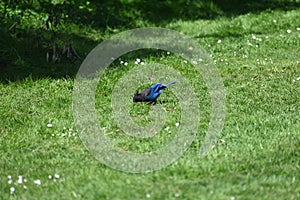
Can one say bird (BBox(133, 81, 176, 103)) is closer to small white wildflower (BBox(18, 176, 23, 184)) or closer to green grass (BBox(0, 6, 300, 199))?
green grass (BBox(0, 6, 300, 199))

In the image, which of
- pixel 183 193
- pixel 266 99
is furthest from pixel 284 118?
pixel 183 193

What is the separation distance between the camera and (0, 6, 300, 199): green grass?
4.50 metres

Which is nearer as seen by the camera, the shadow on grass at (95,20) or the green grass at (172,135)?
the green grass at (172,135)

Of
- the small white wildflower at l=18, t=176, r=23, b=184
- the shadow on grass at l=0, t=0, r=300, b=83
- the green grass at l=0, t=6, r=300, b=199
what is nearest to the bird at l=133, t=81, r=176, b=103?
the green grass at l=0, t=6, r=300, b=199

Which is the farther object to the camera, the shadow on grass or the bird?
the shadow on grass

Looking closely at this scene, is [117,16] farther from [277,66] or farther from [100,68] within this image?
[277,66]

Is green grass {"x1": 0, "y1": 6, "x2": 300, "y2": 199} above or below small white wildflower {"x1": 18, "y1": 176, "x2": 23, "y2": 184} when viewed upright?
above

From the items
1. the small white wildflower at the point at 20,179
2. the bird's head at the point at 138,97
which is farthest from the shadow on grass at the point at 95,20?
the small white wildflower at the point at 20,179

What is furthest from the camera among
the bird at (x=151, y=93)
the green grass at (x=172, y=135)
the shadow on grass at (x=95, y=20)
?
the shadow on grass at (x=95, y=20)

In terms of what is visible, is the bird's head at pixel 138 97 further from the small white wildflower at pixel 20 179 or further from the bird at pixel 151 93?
the small white wildflower at pixel 20 179

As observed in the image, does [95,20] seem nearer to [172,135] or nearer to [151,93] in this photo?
[151,93]

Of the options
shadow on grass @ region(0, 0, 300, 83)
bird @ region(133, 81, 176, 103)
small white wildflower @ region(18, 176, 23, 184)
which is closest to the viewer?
small white wildflower @ region(18, 176, 23, 184)

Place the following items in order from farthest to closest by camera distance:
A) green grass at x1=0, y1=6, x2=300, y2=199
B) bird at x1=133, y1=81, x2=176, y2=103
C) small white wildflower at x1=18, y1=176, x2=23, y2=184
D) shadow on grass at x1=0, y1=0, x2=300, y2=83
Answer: shadow on grass at x1=0, y1=0, x2=300, y2=83, bird at x1=133, y1=81, x2=176, y2=103, small white wildflower at x1=18, y1=176, x2=23, y2=184, green grass at x1=0, y1=6, x2=300, y2=199

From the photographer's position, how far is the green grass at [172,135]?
14.8 feet
